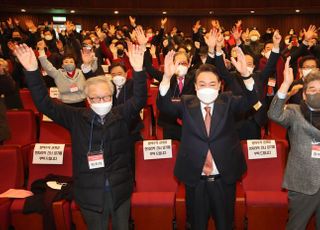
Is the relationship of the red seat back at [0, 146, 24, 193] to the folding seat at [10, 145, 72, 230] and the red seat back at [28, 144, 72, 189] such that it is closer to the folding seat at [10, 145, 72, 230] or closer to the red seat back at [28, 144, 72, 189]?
the red seat back at [28, 144, 72, 189]

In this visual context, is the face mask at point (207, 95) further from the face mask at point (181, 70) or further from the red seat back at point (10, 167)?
the red seat back at point (10, 167)

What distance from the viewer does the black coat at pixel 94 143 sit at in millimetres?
2527

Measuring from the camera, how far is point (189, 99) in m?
2.69

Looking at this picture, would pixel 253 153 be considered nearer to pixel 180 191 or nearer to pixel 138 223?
pixel 180 191

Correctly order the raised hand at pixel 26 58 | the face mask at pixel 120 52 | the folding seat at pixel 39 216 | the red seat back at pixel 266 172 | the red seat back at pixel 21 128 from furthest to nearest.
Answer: the face mask at pixel 120 52 < the red seat back at pixel 21 128 < the red seat back at pixel 266 172 < the folding seat at pixel 39 216 < the raised hand at pixel 26 58

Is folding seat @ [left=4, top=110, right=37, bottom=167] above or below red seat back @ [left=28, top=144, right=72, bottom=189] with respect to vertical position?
above

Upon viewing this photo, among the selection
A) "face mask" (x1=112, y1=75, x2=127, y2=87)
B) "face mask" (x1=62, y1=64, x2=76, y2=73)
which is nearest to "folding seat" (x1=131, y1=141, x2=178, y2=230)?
"face mask" (x1=112, y1=75, x2=127, y2=87)

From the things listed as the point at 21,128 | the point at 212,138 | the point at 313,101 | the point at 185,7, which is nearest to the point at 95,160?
the point at 212,138

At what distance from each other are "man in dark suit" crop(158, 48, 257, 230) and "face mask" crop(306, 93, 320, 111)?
0.36 metres

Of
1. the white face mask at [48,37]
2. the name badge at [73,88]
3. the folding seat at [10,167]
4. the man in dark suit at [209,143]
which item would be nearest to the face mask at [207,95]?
the man in dark suit at [209,143]

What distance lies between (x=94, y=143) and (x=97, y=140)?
0.10 ft

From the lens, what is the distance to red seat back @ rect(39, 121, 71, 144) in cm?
464

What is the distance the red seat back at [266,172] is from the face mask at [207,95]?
3.50 feet

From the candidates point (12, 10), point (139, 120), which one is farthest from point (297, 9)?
point (139, 120)
